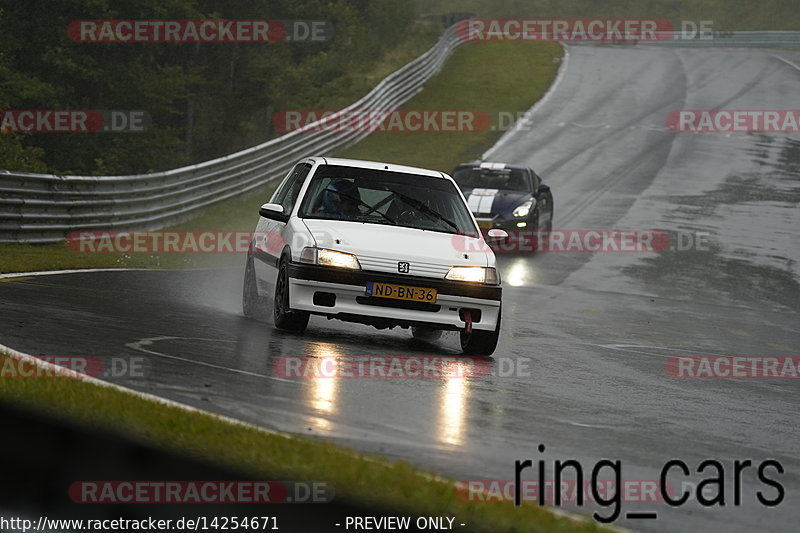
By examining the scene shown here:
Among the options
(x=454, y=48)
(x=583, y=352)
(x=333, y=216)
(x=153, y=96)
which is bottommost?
(x=583, y=352)

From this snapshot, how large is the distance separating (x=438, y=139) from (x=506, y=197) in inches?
594

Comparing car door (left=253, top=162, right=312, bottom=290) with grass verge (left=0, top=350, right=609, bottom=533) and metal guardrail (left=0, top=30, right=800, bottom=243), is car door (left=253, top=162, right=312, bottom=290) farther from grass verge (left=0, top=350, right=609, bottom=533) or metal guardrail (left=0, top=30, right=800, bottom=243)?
metal guardrail (left=0, top=30, right=800, bottom=243)

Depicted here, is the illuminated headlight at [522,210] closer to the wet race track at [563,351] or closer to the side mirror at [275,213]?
the wet race track at [563,351]

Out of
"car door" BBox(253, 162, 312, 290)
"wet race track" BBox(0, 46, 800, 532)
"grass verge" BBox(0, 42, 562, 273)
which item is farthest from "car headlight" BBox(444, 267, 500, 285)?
"grass verge" BBox(0, 42, 562, 273)

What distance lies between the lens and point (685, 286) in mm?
20453

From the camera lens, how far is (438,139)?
1469 inches

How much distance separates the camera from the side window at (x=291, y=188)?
37.0 feet

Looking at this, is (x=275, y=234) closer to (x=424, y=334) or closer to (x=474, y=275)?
(x=424, y=334)

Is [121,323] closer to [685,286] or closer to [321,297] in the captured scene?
[321,297]

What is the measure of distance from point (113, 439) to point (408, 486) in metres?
1.28

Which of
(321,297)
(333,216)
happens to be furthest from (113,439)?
(333,216)

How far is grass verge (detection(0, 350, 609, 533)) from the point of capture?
14.4ft

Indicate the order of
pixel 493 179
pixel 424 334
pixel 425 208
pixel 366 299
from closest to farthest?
1. pixel 366 299
2. pixel 425 208
3. pixel 424 334
4. pixel 493 179

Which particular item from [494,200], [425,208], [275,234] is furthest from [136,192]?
[425,208]
